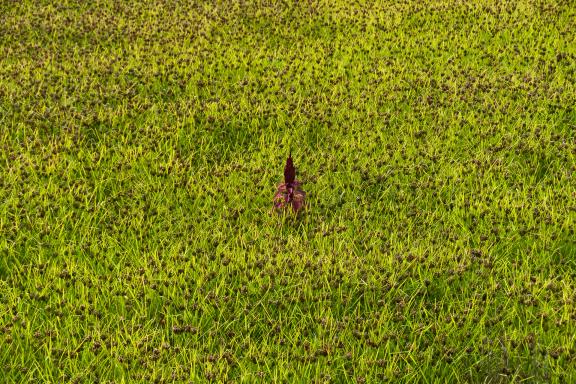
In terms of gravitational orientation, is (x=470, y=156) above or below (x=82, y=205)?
above

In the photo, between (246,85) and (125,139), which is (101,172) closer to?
(125,139)

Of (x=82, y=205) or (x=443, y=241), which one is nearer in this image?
(x=443, y=241)

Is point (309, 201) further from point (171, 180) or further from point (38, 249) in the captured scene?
point (38, 249)

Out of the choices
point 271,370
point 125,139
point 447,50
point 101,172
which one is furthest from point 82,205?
point 447,50

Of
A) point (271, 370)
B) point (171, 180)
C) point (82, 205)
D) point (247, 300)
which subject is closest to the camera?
point (271, 370)

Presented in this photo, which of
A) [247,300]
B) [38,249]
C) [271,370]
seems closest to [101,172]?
[38,249]

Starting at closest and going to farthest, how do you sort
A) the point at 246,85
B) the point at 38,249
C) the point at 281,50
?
the point at 38,249
the point at 246,85
the point at 281,50
